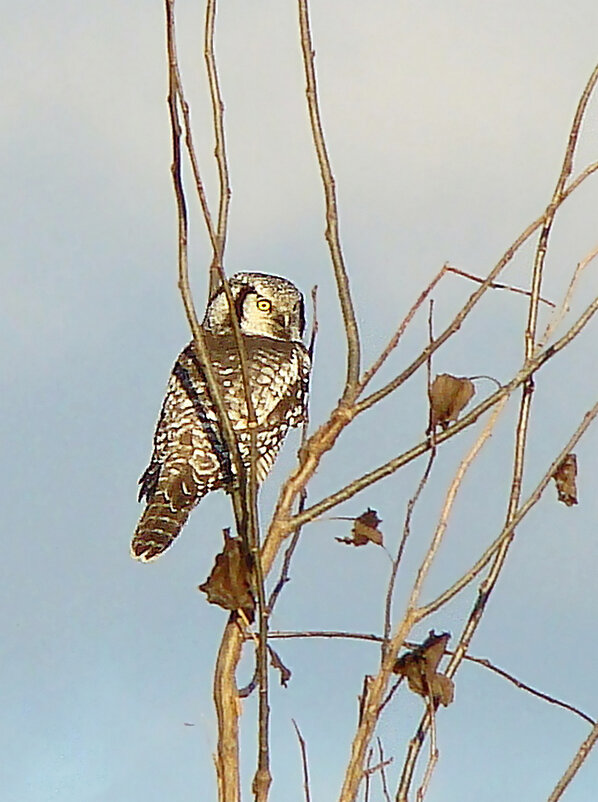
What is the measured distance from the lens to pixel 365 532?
3029 mm

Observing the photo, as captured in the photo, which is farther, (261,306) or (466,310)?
(261,306)

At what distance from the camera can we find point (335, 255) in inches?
116

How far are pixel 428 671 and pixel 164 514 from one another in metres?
3.37

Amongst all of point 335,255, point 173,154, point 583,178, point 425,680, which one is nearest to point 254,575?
point 425,680

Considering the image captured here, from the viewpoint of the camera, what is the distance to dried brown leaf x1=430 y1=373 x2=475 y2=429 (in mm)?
2818

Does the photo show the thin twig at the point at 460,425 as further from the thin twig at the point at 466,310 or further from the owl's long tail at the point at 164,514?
the owl's long tail at the point at 164,514

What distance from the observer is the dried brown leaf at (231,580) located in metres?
2.83

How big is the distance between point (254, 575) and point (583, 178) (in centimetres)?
113

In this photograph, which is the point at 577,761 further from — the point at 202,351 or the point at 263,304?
the point at 263,304

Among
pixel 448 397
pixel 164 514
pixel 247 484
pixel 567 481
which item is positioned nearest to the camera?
pixel 247 484

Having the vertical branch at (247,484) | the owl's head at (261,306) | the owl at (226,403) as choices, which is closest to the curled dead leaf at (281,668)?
the vertical branch at (247,484)

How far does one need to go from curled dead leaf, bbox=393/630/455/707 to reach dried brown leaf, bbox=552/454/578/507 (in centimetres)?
39

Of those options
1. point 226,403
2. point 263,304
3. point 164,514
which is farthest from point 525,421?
point 263,304

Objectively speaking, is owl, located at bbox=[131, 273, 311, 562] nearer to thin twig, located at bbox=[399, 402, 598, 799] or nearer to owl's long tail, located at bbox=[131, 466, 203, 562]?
owl's long tail, located at bbox=[131, 466, 203, 562]
